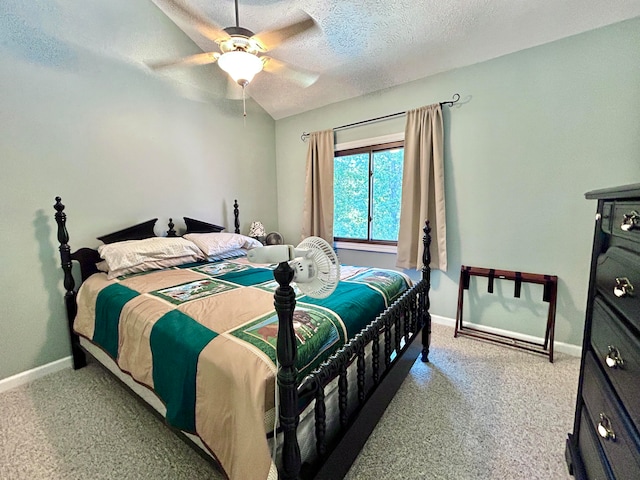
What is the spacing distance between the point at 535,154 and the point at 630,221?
1833mm

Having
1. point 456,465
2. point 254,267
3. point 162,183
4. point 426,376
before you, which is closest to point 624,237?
point 456,465

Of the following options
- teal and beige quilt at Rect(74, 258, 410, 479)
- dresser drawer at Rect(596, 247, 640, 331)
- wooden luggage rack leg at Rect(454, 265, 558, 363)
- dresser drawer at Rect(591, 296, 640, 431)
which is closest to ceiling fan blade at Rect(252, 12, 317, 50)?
teal and beige quilt at Rect(74, 258, 410, 479)

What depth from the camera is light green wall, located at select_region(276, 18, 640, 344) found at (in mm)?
2053

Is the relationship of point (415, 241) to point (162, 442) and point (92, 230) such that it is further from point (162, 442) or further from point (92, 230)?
point (92, 230)

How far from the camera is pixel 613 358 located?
37.6 inches

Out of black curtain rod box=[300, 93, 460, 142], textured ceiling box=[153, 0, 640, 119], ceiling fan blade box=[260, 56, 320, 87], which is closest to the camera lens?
textured ceiling box=[153, 0, 640, 119]

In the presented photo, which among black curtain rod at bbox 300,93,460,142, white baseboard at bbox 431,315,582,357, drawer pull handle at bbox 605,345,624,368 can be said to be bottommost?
white baseboard at bbox 431,315,582,357

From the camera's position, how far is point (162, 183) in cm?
287

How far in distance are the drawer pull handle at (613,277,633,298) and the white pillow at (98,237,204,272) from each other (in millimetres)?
2796

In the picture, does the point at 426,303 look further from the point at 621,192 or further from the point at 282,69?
the point at 282,69

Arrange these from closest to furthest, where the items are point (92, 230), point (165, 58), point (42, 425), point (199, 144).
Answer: point (42, 425), point (92, 230), point (165, 58), point (199, 144)

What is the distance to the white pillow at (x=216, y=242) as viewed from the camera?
278cm

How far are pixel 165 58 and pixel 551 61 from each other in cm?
347

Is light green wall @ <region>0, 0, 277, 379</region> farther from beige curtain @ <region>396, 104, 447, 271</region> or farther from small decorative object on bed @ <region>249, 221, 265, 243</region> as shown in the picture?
beige curtain @ <region>396, 104, 447, 271</region>
